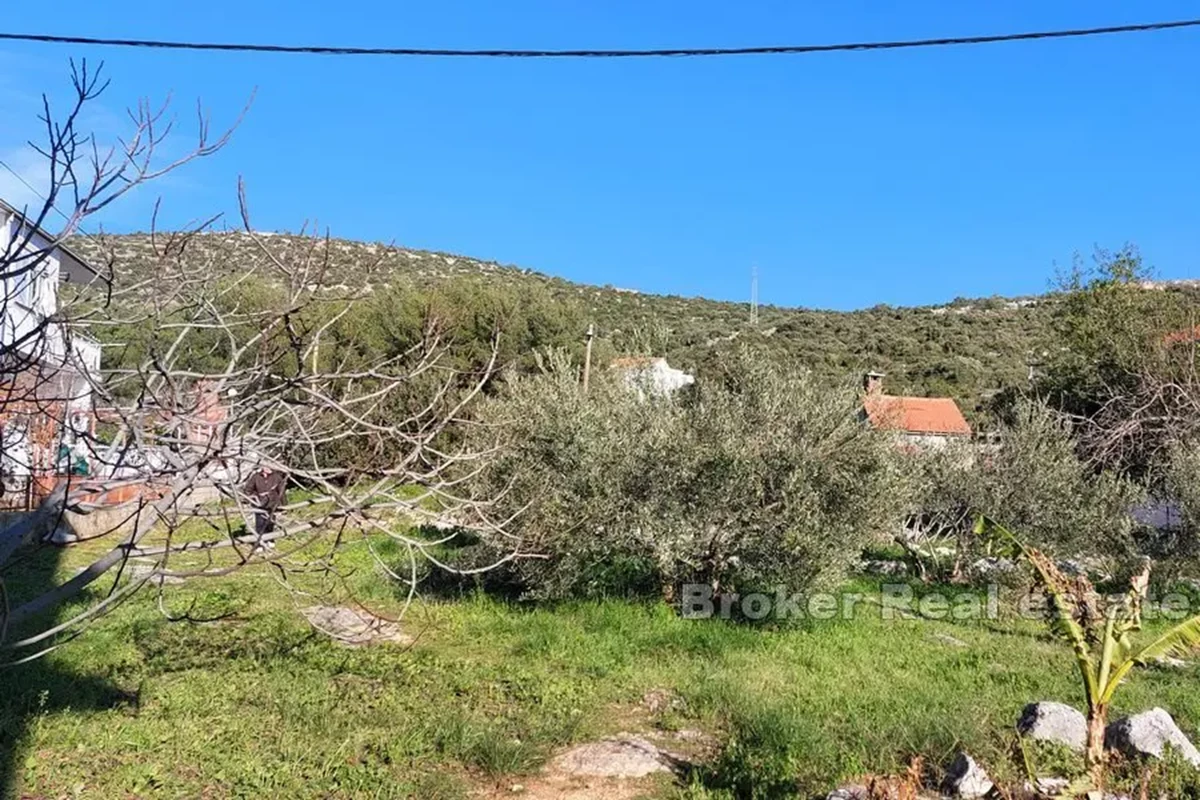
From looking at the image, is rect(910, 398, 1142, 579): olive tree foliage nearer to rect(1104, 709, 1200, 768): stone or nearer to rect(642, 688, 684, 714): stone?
rect(642, 688, 684, 714): stone

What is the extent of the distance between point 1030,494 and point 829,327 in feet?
121

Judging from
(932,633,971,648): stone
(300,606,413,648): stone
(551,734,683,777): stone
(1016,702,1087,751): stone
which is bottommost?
(551,734,683,777): stone

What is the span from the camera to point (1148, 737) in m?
5.61

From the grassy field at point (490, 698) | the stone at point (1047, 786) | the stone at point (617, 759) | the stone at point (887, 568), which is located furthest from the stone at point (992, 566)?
the stone at point (617, 759)

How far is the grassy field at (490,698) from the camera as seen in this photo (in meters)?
5.43

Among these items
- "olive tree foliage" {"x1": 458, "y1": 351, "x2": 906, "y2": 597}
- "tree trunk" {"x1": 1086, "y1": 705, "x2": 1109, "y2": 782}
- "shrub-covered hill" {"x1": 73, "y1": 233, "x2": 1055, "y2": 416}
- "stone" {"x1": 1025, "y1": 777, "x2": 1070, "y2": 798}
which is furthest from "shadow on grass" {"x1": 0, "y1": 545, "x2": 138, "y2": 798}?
"shrub-covered hill" {"x1": 73, "y1": 233, "x2": 1055, "y2": 416}

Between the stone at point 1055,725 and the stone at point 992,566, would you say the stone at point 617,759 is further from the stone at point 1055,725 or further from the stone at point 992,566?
the stone at point 992,566

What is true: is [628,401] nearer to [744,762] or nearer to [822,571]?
[822,571]

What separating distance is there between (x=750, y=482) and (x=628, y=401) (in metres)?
1.76

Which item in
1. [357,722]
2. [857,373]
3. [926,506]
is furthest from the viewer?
[926,506]

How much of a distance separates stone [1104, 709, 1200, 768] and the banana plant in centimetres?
49

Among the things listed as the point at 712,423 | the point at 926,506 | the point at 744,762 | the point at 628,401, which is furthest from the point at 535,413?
the point at 926,506

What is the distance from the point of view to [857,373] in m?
11.2

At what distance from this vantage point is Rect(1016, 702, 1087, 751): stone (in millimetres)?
5734
